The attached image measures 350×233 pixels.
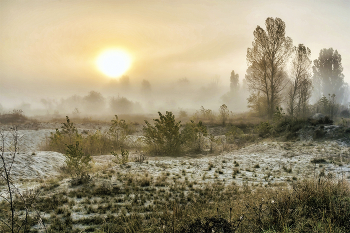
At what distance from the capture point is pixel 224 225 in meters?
3.09

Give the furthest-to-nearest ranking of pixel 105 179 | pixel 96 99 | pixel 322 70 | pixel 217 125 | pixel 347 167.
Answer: pixel 96 99 → pixel 322 70 → pixel 217 125 → pixel 347 167 → pixel 105 179

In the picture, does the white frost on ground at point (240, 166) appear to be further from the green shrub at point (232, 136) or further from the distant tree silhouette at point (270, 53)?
the distant tree silhouette at point (270, 53)

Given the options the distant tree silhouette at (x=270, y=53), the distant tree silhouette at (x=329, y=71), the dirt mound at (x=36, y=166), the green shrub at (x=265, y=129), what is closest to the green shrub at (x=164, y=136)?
the dirt mound at (x=36, y=166)

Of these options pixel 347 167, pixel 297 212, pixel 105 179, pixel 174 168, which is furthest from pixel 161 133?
pixel 297 212

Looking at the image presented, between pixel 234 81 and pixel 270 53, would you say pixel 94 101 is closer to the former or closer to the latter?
pixel 234 81

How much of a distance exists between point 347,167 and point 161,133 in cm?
993

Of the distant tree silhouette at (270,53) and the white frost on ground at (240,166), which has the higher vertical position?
the distant tree silhouette at (270,53)

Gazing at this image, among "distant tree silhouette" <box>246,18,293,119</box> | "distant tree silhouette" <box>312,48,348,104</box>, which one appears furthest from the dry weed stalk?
"distant tree silhouette" <box>312,48,348,104</box>

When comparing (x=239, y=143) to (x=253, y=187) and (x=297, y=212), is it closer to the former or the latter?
(x=253, y=187)

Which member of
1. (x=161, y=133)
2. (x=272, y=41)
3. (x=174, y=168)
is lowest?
(x=174, y=168)

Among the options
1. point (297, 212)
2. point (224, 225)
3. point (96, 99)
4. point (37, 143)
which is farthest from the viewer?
point (96, 99)

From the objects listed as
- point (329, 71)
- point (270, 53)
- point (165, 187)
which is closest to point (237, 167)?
point (165, 187)

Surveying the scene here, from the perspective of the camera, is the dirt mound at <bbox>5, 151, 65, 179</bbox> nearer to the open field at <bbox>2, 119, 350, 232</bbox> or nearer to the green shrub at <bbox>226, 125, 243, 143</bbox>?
the open field at <bbox>2, 119, 350, 232</bbox>

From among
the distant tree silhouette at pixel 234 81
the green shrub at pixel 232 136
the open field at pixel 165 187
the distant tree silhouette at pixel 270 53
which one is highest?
the distant tree silhouette at pixel 234 81
